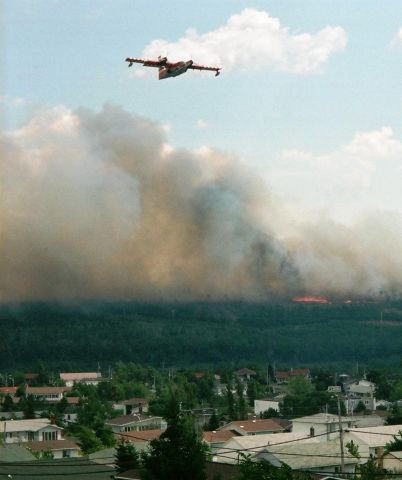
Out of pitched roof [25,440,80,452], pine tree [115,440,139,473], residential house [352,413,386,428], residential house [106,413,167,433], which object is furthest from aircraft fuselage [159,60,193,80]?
residential house [106,413,167,433]

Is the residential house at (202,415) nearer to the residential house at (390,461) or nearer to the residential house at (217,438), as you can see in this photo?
the residential house at (217,438)

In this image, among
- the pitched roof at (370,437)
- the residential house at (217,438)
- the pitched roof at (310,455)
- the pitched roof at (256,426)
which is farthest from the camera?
the pitched roof at (256,426)

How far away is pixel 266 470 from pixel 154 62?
53912 millimetres

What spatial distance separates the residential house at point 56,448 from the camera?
121981 mm

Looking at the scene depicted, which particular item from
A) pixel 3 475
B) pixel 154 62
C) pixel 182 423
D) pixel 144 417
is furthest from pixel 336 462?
pixel 144 417

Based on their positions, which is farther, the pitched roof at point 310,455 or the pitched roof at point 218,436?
the pitched roof at point 218,436

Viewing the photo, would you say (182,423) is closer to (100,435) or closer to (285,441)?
(285,441)

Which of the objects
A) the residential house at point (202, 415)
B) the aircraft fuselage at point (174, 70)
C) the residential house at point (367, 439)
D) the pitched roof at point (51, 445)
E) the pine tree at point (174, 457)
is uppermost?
the aircraft fuselage at point (174, 70)

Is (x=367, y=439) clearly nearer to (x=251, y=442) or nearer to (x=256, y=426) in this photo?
(x=251, y=442)

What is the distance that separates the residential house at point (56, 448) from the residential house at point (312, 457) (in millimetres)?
39381

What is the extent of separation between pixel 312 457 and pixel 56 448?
1902 inches

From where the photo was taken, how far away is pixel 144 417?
163 meters

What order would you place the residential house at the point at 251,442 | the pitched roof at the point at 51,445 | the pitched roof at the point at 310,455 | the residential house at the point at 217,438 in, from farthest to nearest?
1. the pitched roof at the point at 51,445
2. the residential house at the point at 217,438
3. the residential house at the point at 251,442
4. the pitched roof at the point at 310,455

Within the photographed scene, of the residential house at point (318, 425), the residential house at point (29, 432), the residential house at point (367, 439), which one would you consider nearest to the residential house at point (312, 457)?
the residential house at point (367, 439)
